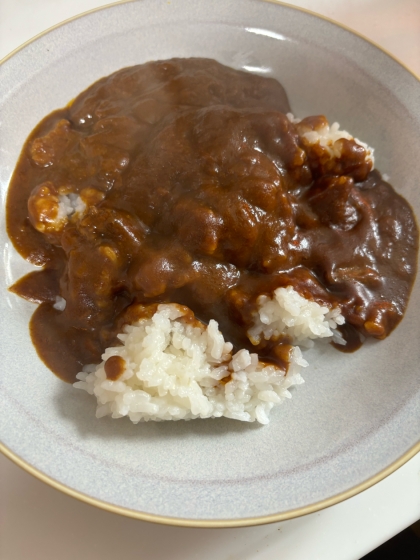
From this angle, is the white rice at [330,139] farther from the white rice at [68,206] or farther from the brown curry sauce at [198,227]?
the white rice at [68,206]

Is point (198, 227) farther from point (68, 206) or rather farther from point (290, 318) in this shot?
point (68, 206)

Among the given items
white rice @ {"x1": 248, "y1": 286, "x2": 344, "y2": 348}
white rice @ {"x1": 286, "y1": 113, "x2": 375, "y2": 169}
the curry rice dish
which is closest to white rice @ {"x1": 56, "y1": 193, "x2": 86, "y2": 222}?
the curry rice dish

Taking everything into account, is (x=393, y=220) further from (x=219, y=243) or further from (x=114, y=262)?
(x=114, y=262)

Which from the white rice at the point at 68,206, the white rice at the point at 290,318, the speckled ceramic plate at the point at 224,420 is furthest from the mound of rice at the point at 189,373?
the white rice at the point at 68,206

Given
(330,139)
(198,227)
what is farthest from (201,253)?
(330,139)

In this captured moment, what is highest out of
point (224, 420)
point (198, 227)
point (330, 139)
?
point (330, 139)

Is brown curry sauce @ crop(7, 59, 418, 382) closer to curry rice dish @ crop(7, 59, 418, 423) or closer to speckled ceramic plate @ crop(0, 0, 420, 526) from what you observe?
curry rice dish @ crop(7, 59, 418, 423)

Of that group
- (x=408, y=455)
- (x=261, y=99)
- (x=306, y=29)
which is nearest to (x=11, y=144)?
(x=261, y=99)
